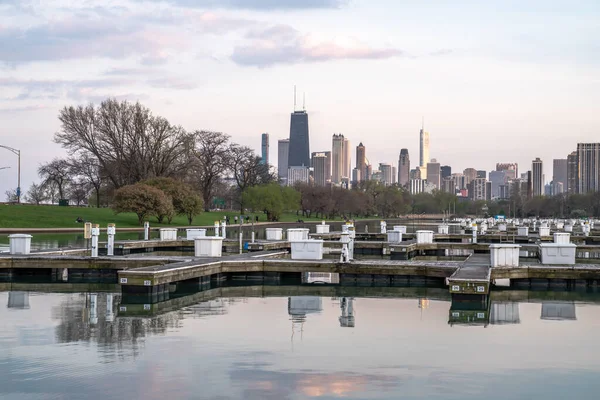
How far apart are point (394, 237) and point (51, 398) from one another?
123ft

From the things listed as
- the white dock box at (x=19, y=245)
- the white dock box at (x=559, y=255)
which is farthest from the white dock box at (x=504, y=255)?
the white dock box at (x=19, y=245)

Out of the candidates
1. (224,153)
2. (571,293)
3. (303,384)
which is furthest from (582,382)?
(224,153)

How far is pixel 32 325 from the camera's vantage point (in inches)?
651

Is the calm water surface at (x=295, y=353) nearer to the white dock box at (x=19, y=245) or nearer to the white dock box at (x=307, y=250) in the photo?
the white dock box at (x=307, y=250)

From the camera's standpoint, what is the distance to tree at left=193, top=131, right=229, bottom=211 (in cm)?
9469

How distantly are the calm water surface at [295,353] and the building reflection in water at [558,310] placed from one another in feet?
0.11

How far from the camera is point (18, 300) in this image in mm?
21344

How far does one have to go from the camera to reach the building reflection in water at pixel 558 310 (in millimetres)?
18908

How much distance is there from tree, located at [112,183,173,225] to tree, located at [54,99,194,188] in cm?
932

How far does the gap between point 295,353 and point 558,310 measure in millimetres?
9540

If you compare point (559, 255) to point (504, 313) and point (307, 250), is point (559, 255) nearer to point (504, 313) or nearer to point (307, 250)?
point (504, 313)

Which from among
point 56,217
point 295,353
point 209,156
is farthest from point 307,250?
point 209,156

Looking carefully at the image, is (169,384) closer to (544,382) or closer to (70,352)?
(70,352)

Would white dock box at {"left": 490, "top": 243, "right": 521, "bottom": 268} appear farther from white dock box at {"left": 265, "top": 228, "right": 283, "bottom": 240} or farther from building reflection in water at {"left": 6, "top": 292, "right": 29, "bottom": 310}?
white dock box at {"left": 265, "top": 228, "right": 283, "bottom": 240}
